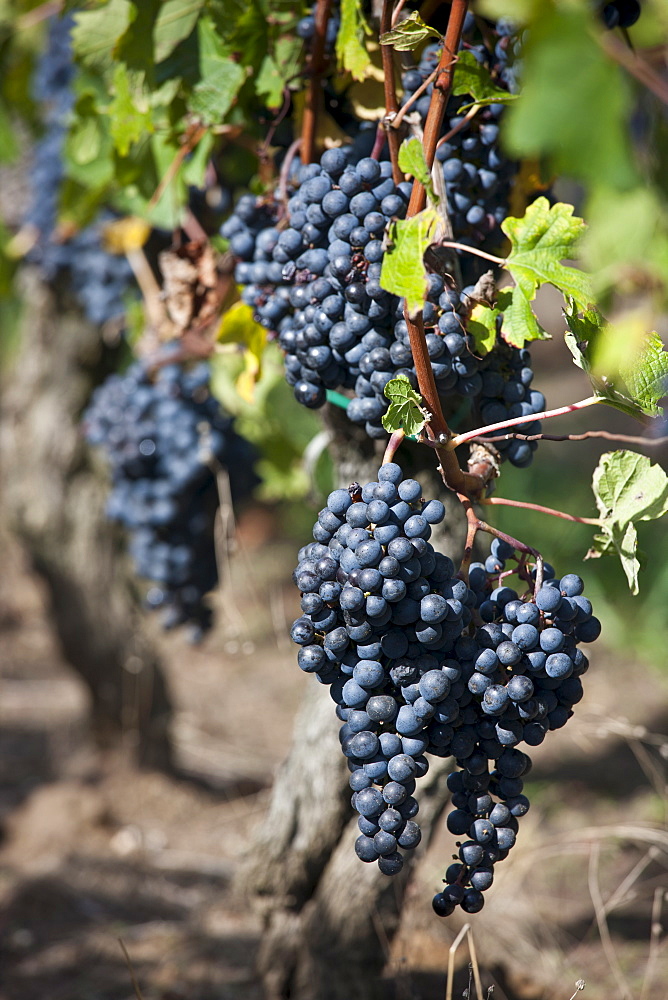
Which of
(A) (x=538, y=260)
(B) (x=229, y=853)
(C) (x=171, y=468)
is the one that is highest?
(A) (x=538, y=260)

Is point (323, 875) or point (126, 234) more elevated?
point (126, 234)

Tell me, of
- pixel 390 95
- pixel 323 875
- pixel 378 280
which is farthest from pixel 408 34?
pixel 323 875

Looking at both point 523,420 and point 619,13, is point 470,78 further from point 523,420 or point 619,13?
point 523,420

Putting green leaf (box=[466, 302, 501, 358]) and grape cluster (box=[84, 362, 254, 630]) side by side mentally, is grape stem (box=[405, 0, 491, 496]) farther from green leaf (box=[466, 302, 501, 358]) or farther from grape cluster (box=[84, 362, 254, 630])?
grape cluster (box=[84, 362, 254, 630])

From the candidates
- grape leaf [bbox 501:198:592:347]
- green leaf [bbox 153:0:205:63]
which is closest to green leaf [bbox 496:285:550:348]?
grape leaf [bbox 501:198:592:347]

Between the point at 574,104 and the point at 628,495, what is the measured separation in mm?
595

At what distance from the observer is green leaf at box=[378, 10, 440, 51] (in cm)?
95

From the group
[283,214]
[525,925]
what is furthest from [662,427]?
[525,925]

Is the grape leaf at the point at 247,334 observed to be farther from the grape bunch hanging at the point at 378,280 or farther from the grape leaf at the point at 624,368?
the grape leaf at the point at 624,368

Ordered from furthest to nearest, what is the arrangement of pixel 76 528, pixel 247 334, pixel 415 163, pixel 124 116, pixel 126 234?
1. pixel 76 528
2. pixel 126 234
3. pixel 247 334
4. pixel 124 116
5. pixel 415 163

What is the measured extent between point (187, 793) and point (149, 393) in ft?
5.05

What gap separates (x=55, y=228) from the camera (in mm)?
2572

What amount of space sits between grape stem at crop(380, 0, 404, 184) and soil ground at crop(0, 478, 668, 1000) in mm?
1021

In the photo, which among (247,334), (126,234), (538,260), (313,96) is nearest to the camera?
(538,260)
